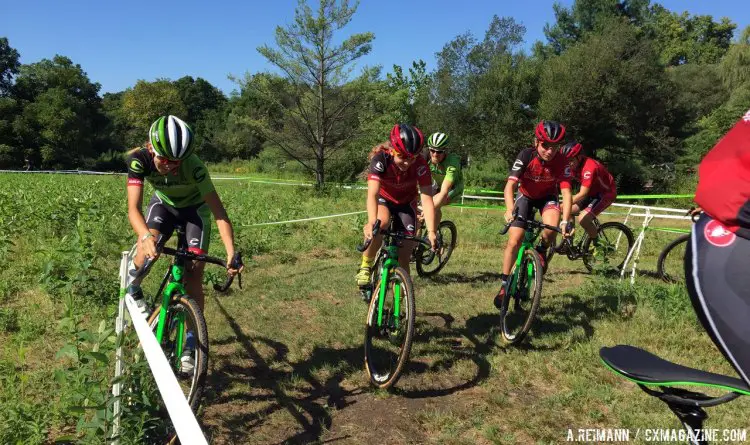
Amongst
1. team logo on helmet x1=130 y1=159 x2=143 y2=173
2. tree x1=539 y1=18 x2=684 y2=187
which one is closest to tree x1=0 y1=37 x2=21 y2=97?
tree x1=539 y1=18 x2=684 y2=187

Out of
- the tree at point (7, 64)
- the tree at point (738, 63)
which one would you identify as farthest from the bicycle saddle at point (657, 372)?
the tree at point (7, 64)

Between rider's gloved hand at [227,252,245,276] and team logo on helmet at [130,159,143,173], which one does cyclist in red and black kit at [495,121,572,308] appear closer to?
rider's gloved hand at [227,252,245,276]

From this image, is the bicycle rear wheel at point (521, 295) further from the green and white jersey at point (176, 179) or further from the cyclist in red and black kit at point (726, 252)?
the green and white jersey at point (176, 179)

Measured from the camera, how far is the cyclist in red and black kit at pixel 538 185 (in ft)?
18.8

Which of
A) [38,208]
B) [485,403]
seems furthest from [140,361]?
[38,208]

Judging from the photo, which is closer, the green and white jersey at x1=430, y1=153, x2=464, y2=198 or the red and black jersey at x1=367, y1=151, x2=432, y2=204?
the red and black jersey at x1=367, y1=151, x2=432, y2=204

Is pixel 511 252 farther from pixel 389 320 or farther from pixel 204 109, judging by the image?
pixel 204 109

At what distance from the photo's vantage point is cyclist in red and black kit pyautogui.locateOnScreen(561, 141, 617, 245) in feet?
27.7

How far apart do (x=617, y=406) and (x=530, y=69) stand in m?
32.3

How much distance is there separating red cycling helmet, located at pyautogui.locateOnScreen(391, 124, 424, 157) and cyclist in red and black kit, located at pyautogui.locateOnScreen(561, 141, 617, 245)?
4.44 metres

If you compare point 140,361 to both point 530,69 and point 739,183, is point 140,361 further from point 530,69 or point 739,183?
point 530,69

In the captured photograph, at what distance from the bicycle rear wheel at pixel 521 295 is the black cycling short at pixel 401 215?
1.40 meters

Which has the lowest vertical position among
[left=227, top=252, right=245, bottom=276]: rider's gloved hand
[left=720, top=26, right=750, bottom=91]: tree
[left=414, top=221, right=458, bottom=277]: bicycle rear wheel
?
[left=414, top=221, right=458, bottom=277]: bicycle rear wheel

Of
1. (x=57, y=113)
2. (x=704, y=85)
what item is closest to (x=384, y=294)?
(x=57, y=113)
